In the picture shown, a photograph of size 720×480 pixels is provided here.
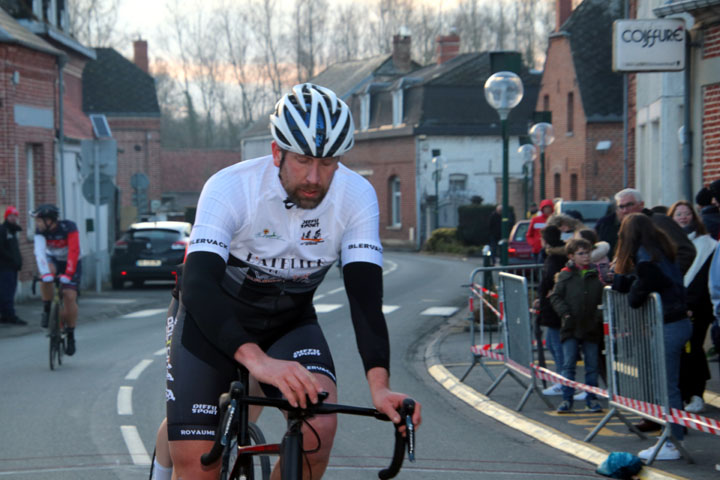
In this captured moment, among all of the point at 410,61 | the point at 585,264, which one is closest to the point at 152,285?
the point at 585,264

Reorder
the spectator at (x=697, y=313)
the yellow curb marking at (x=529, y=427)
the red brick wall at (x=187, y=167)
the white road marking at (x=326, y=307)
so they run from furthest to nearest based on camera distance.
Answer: the red brick wall at (x=187, y=167) < the white road marking at (x=326, y=307) < the spectator at (x=697, y=313) < the yellow curb marking at (x=529, y=427)

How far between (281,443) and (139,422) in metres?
5.93

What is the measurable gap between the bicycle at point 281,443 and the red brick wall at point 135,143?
51335 millimetres

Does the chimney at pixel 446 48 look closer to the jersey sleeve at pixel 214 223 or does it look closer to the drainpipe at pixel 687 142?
the drainpipe at pixel 687 142

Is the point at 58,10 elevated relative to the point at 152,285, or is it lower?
elevated

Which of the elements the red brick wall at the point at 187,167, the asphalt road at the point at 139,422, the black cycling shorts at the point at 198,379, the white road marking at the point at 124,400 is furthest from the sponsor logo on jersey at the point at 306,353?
the red brick wall at the point at 187,167

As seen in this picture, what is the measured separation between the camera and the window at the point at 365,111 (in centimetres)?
5928

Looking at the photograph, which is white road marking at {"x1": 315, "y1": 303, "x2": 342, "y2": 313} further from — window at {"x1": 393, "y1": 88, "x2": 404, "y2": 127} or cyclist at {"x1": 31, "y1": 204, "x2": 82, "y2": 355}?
window at {"x1": 393, "y1": 88, "x2": 404, "y2": 127}

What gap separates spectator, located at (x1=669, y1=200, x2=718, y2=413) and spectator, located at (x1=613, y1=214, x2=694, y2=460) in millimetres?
990

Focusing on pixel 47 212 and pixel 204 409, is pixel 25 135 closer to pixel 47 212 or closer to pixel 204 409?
pixel 47 212

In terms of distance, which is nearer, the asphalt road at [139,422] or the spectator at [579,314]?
the asphalt road at [139,422]

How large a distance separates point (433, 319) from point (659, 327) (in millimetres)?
11621

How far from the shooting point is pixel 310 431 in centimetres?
378

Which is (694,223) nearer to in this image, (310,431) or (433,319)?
(310,431)
